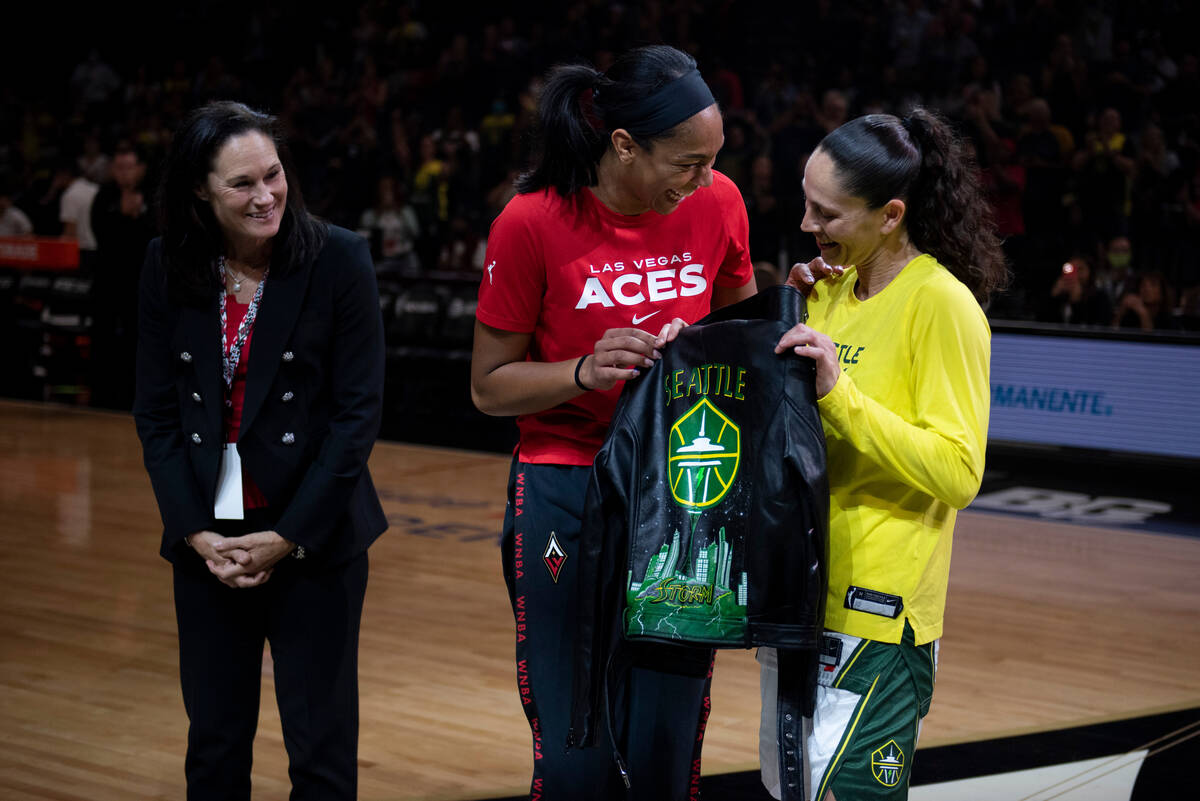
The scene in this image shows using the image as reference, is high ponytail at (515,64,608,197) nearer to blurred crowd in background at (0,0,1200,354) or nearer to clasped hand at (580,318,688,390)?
clasped hand at (580,318,688,390)

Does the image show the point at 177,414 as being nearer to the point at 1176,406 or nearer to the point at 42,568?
the point at 42,568

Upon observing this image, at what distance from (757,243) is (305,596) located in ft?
23.2

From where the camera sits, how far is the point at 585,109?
7.45 ft

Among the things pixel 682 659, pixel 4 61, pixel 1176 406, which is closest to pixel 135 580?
pixel 682 659

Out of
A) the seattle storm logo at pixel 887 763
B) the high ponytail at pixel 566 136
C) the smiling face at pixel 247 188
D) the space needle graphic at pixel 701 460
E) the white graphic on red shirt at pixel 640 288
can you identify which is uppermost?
the high ponytail at pixel 566 136

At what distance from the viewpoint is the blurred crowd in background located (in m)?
8.92

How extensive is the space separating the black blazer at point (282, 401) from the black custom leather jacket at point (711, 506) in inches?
22.0

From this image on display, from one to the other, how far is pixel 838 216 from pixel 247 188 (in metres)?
1.03

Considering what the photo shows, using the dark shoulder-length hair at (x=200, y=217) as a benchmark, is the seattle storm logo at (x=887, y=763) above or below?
below

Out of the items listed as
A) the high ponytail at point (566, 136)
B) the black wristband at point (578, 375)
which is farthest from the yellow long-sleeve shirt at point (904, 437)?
the high ponytail at point (566, 136)

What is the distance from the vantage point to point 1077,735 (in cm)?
410

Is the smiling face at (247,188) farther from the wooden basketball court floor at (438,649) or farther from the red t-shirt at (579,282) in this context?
the wooden basketball court floor at (438,649)

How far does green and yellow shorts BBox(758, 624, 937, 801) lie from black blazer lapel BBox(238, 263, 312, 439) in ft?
3.51

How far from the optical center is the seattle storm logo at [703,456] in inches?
82.6
